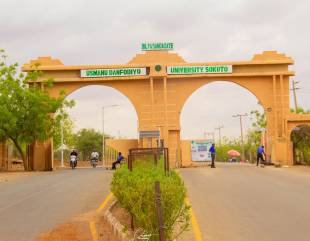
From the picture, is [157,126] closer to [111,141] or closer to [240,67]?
[111,141]

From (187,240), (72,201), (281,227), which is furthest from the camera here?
(72,201)

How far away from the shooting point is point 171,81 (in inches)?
1598

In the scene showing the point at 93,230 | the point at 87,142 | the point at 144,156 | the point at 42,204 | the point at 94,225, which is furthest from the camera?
the point at 87,142

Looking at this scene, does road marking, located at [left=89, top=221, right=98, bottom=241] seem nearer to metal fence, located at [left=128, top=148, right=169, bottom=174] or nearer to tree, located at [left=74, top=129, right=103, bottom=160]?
metal fence, located at [left=128, top=148, right=169, bottom=174]

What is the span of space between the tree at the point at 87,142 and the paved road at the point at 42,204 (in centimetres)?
6911

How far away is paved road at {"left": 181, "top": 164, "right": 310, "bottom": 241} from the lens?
10883mm

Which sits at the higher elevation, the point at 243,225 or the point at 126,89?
the point at 126,89

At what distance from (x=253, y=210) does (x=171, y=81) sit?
27056 mm

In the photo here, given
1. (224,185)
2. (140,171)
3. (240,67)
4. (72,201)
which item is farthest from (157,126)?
(140,171)

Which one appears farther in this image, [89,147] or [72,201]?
→ [89,147]

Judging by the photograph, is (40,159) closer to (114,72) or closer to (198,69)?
(114,72)

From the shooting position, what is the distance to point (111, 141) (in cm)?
4191

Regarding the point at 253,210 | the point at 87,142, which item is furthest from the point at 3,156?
the point at 87,142

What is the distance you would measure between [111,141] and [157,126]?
150 inches
